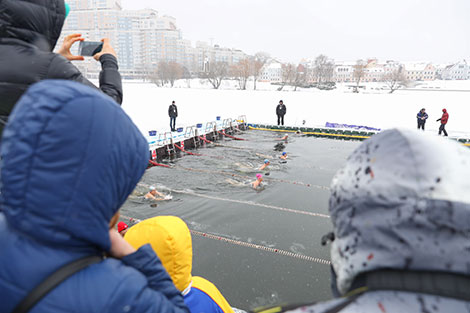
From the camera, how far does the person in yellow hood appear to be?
1433mm

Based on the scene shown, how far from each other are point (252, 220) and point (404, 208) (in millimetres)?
5207

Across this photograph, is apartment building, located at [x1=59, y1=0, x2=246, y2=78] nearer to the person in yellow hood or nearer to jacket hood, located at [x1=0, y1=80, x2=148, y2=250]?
the person in yellow hood

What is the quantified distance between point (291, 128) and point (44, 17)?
16.4 metres

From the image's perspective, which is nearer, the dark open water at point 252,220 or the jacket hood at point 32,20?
the jacket hood at point 32,20

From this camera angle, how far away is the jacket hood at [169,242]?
1431mm

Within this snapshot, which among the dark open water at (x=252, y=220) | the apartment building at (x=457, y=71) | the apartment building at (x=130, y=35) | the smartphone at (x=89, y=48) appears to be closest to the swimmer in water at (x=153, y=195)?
the dark open water at (x=252, y=220)

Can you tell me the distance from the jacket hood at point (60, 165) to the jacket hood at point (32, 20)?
0.74 m

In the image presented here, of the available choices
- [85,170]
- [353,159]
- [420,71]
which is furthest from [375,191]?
[420,71]

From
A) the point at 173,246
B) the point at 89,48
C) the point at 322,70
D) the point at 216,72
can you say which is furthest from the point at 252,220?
the point at 322,70

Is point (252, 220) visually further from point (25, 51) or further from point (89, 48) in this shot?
point (25, 51)

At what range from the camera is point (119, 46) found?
4267 inches

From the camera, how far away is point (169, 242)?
143 centimetres

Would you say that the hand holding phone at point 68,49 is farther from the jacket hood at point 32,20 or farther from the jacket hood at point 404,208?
the jacket hood at point 404,208

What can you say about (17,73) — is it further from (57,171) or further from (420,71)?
(420,71)
